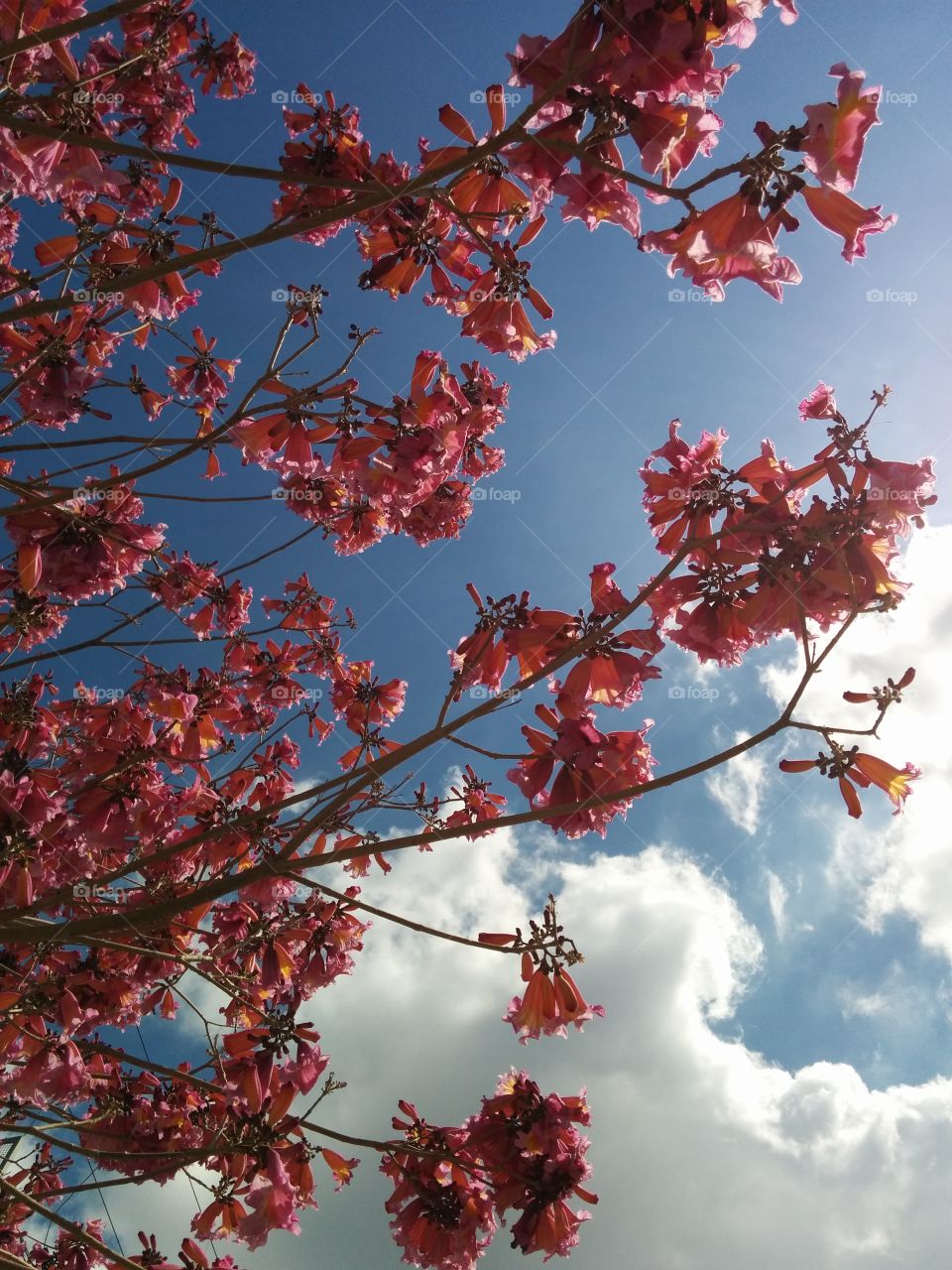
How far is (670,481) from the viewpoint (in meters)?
2.94

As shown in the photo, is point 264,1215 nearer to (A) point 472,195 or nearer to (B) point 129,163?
(A) point 472,195

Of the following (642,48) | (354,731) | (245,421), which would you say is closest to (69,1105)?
(354,731)

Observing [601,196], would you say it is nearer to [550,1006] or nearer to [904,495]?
[904,495]

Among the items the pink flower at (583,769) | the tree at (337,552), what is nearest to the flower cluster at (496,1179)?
the tree at (337,552)

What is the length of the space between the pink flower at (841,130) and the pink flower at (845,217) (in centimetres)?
12

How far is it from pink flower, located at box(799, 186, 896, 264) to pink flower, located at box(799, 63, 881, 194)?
117mm

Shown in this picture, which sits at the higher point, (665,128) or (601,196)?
(601,196)

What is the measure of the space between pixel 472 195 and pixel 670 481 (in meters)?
1.40

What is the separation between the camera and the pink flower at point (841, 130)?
73.0 inches

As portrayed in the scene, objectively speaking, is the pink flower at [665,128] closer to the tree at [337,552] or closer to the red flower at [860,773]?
the tree at [337,552]

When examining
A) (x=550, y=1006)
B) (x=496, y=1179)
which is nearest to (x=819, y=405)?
(x=550, y=1006)

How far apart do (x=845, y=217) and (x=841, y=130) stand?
0.76ft

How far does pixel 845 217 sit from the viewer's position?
205 cm

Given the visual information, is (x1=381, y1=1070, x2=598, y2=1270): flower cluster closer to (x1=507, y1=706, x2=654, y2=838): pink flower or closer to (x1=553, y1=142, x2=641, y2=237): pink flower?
(x1=507, y1=706, x2=654, y2=838): pink flower
